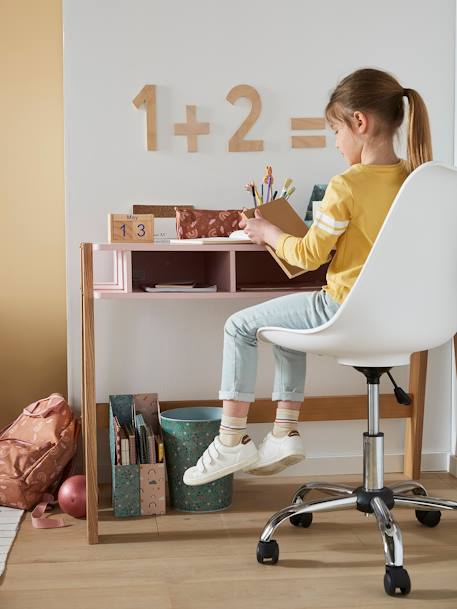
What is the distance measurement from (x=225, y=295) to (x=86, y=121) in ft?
2.65

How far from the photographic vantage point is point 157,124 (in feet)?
9.23

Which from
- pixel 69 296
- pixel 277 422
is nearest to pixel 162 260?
pixel 69 296

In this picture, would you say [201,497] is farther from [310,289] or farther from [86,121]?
[86,121]

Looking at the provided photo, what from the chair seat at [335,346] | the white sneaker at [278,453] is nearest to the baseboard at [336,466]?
the white sneaker at [278,453]

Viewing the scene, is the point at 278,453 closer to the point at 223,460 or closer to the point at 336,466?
the point at 223,460

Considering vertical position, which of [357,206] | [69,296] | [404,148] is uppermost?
[404,148]

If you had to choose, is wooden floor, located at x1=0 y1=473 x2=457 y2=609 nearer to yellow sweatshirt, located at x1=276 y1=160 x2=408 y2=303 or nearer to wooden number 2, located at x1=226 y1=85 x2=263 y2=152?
yellow sweatshirt, located at x1=276 y1=160 x2=408 y2=303

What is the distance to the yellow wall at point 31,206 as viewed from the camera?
327 centimetres

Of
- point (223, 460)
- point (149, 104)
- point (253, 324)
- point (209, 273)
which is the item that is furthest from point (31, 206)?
point (223, 460)

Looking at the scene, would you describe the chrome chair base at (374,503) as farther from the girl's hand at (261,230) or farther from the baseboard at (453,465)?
the baseboard at (453,465)

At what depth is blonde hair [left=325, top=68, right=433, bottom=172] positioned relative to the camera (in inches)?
84.3

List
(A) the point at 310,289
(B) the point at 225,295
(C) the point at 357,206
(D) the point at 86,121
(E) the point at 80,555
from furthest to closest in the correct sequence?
1. (D) the point at 86,121
2. (A) the point at 310,289
3. (B) the point at 225,295
4. (E) the point at 80,555
5. (C) the point at 357,206

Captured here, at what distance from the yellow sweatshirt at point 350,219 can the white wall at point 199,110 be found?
0.78m

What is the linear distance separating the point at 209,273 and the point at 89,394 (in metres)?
0.65
